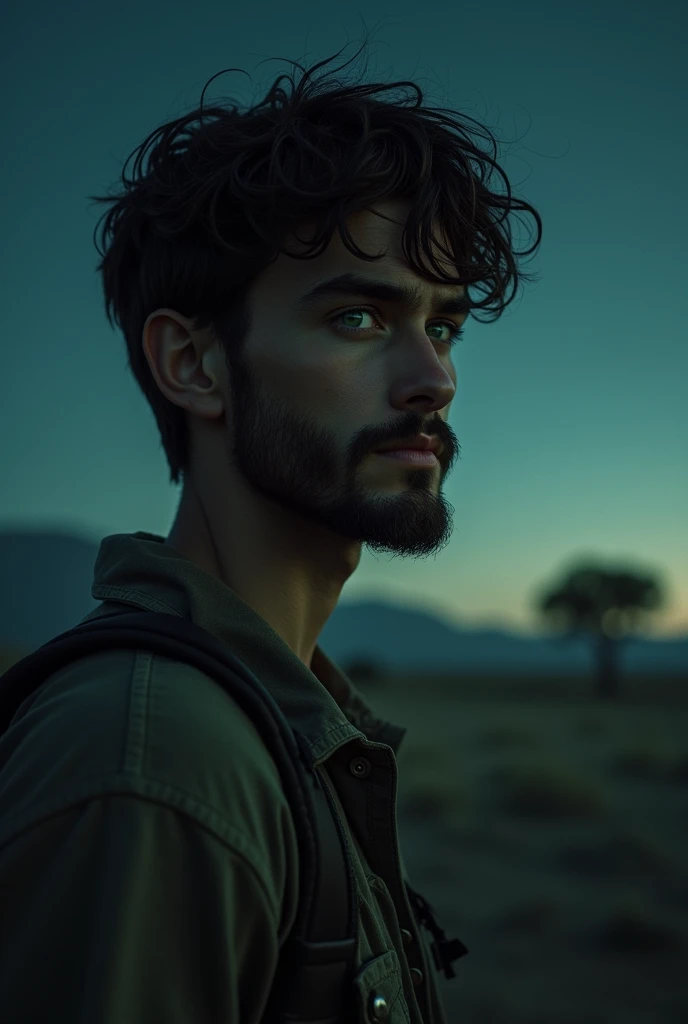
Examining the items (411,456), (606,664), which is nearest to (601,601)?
(606,664)

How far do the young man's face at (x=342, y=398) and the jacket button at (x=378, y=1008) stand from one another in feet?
3.44

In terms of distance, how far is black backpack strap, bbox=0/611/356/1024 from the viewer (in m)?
1.39

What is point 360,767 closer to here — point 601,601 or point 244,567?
point 244,567

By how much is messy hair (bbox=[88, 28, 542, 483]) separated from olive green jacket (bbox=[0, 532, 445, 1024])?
1.20 metres

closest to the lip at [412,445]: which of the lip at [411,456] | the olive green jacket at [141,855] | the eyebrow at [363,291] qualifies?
the lip at [411,456]

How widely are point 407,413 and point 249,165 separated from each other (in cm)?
92

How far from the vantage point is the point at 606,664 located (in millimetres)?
50031

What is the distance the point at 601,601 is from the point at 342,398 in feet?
153

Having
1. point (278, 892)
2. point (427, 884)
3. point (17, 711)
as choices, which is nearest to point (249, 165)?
point (17, 711)

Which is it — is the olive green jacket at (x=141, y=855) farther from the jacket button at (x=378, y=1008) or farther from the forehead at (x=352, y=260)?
the forehead at (x=352, y=260)

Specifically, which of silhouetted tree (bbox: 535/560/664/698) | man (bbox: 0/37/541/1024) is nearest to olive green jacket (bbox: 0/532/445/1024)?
man (bbox: 0/37/541/1024)

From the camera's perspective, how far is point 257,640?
1.90 metres

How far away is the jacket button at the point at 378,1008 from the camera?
148 centimetres

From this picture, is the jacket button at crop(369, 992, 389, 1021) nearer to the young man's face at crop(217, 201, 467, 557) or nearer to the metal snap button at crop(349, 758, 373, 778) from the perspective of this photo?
the metal snap button at crop(349, 758, 373, 778)
